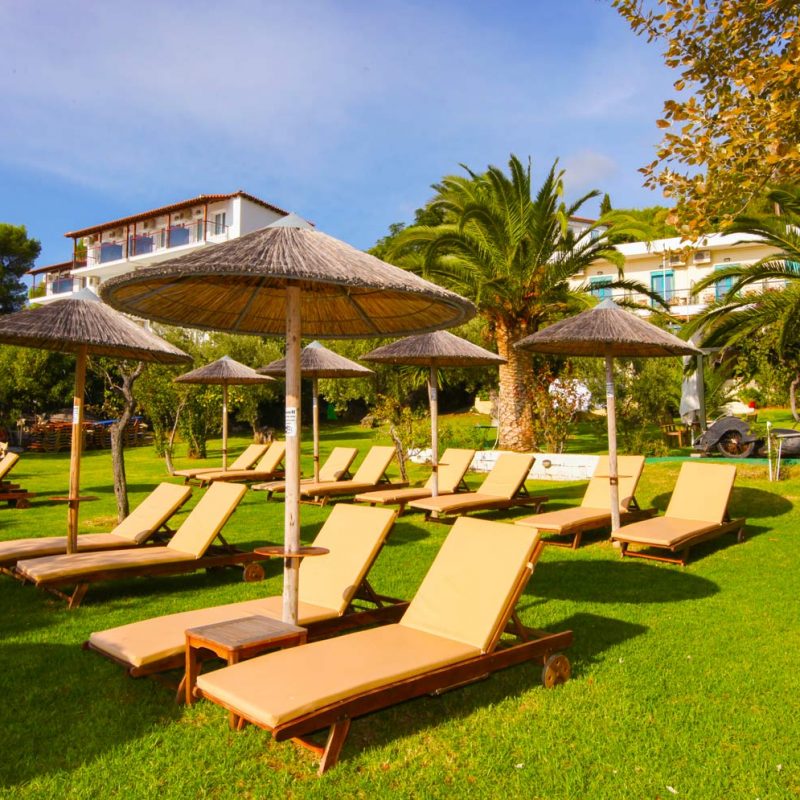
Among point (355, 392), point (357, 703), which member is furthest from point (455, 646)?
point (355, 392)

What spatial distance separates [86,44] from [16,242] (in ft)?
145

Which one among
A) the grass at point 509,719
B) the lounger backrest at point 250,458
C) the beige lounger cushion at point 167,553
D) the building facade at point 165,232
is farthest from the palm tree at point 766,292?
the building facade at point 165,232

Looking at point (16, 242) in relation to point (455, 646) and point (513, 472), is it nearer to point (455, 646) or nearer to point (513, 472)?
point (513, 472)

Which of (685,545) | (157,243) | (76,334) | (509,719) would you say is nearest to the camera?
(509,719)

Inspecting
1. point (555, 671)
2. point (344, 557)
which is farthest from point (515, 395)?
point (555, 671)

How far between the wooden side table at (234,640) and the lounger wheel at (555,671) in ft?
4.70

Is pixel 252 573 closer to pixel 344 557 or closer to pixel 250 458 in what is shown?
pixel 344 557

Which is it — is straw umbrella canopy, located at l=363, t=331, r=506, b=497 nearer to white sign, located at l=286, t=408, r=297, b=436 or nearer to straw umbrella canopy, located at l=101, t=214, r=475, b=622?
straw umbrella canopy, located at l=101, t=214, r=475, b=622

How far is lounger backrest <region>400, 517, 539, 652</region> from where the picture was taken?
163 inches

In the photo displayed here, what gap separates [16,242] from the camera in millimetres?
48781

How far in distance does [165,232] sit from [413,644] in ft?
133

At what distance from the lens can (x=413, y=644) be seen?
4.03 m

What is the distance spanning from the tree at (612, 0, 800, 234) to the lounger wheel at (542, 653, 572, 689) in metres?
3.76

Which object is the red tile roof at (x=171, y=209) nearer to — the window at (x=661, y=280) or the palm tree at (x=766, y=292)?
the window at (x=661, y=280)
